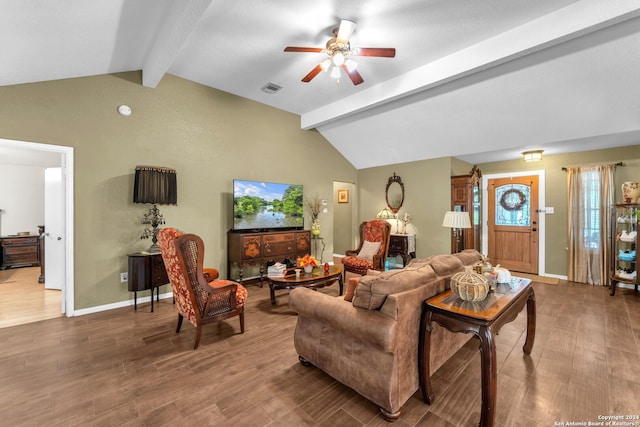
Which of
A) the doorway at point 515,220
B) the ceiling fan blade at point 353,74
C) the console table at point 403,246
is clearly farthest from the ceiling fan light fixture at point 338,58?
the doorway at point 515,220

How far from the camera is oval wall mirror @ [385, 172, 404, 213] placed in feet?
21.1

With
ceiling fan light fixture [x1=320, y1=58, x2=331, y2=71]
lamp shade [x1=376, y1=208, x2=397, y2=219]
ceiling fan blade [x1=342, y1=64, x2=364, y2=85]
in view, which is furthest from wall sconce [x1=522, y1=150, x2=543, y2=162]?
ceiling fan light fixture [x1=320, y1=58, x2=331, y2=71]

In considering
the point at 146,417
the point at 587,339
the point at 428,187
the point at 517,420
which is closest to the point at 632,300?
the point at 587,339

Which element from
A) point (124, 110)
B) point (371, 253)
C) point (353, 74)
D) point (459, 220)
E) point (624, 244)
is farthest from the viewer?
point (371, 253)

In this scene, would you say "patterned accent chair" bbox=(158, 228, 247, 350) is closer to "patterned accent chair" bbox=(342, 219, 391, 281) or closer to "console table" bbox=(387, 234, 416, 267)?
"patterned accent chair" bbox=(342, 219, 391, 281)

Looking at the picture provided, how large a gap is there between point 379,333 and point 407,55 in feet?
11.0

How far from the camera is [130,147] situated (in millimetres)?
3795

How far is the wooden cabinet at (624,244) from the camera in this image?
13.9ft

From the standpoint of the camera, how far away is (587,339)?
2.77 m

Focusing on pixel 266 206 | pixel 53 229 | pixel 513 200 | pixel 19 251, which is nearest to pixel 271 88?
pixel 266 206

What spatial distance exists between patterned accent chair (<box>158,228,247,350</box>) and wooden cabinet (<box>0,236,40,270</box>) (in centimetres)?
601

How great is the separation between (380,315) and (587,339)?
8.70 ft

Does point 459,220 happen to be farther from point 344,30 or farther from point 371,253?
point 344,30

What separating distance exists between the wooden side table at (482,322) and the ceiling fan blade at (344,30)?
2.55 metres
